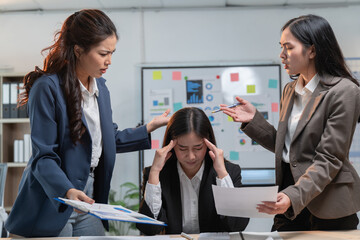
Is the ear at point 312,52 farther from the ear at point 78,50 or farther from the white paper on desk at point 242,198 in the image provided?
the ear at point 78,50

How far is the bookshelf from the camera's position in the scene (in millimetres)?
4223

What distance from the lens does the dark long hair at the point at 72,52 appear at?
158 centimetres

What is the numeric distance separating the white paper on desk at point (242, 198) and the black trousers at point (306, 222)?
0.87ft

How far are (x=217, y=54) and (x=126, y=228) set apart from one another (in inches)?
78.2

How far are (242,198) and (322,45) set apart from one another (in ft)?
2.17

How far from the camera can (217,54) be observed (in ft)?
14.9

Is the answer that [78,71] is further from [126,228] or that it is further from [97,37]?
[126,228]

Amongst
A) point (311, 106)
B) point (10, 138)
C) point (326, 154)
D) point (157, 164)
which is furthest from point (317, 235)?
point (10, 138)

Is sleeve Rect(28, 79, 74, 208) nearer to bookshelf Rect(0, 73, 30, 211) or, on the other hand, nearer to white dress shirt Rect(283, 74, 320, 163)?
Result: white dress shirt Rect(283, 74, 320, 163)

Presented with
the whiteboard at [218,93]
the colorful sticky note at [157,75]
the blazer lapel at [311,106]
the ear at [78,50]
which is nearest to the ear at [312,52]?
the blazer lapel at [311,106]

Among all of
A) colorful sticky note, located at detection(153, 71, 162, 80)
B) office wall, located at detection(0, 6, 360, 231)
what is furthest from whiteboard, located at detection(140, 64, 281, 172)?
office wall, located at detection(0, 6, 360, 231)

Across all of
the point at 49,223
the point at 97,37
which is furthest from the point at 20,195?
the point at 97,37

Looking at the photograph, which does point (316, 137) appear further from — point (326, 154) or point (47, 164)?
point (47, 164)

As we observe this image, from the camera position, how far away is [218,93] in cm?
446
